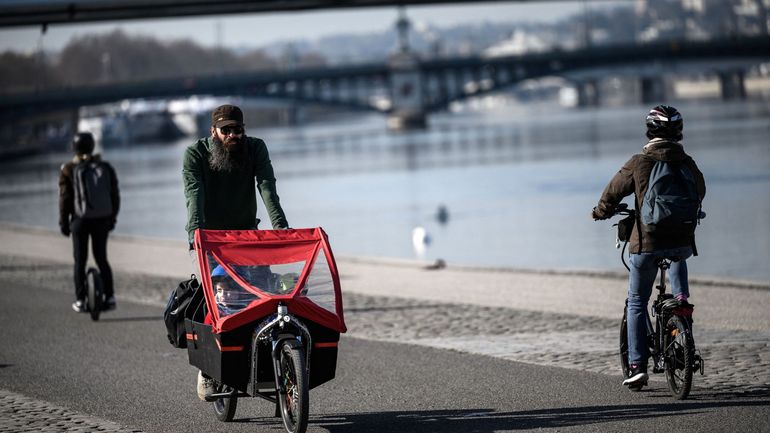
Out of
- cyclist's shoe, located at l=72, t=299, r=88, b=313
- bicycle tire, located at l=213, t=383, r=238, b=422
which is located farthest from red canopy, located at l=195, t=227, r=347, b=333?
cyclist's shoe, located at l=72, t=299, r=88, b=313

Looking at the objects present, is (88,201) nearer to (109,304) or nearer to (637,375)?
(109,304)

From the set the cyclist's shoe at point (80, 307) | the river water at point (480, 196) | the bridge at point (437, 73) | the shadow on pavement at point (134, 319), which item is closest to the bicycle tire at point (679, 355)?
the shadow on pavement at point (134, 319)

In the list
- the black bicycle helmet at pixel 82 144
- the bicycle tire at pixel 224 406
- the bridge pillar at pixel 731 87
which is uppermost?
the black bicycle helmet at pixel 82 144

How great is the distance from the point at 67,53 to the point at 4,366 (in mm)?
190688

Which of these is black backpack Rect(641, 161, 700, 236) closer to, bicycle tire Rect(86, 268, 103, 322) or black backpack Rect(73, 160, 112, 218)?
black backpack Rect(73, 160, 112, 218)

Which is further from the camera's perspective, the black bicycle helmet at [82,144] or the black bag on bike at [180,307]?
the black bicycle helmet at [82,144]

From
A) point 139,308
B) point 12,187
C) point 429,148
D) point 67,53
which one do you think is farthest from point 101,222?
point 67,53

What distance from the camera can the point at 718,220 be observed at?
101 feet

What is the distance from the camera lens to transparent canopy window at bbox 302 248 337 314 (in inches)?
270

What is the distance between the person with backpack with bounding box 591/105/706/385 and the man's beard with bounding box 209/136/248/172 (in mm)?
1910

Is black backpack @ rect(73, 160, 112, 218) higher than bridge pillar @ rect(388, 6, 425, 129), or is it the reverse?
black backpack @ rect(73, 160, 112, 218)

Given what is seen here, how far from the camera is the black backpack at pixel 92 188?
12312 mm

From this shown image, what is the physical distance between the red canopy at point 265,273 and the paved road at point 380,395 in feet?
2.62

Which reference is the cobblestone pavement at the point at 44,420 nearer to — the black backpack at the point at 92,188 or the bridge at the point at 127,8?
the black backpack at the point at 92,188
